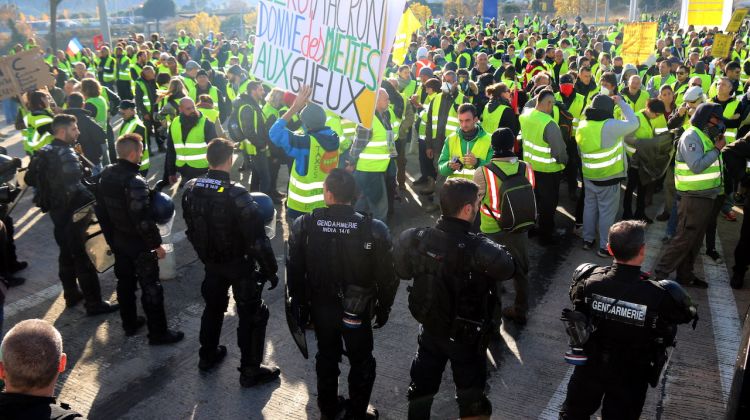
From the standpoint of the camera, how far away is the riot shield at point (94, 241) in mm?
5793

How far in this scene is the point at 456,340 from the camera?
371 cm

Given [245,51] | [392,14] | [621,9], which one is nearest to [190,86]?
[392,14]

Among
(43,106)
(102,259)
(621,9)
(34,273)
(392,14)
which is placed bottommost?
(34,273)

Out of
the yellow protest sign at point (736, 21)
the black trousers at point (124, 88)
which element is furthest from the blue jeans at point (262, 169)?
the yellow protest sign at point (736, 21)

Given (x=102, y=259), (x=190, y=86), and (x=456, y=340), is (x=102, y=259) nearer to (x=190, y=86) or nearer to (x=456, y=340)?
(x=456, y=340)

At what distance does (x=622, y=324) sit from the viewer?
3.32m

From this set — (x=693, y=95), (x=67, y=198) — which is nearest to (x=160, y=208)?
(x=67, y=198)

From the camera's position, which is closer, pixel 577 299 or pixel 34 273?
pixel 577 299

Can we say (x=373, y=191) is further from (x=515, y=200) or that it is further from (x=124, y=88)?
(x=124, y=88)

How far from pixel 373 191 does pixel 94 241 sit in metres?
3.32

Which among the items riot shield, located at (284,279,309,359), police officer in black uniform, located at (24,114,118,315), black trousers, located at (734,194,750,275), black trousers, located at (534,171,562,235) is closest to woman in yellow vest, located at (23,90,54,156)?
police officer in black uniform, located at (24,114,118,315)

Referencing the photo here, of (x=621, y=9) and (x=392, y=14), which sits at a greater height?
(x=621, y=9)

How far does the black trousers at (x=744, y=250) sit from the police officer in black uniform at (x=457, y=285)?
4117 millimetres

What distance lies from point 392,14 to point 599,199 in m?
3.72
